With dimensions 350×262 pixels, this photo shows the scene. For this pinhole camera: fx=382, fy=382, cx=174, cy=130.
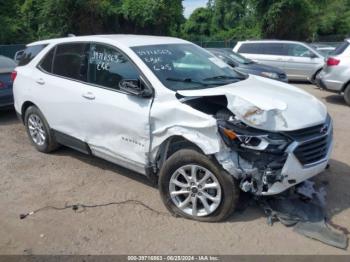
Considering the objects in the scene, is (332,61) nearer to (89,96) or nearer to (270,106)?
A: (270,106)

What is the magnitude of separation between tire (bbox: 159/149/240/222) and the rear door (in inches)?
427

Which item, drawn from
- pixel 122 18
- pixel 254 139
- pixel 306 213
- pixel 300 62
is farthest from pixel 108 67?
pixel 122 18

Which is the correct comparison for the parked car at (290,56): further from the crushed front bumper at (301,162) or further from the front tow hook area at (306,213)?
the crushed front bumper at (301,162)

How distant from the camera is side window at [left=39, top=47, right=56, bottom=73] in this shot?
5.49 meters

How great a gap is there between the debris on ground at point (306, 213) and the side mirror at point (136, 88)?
5.53ft

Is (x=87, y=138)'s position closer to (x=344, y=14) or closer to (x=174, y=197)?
(x=174, y=197)

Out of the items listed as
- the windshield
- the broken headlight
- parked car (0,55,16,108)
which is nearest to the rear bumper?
parked car (0,55,16,108)

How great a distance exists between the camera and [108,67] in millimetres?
4621

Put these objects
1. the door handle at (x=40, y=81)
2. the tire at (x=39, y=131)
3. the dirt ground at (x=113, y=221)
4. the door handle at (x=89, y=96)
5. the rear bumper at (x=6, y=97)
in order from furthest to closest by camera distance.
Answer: the rear bumper at (x=6, y=97) < the tire at (x=39, y=131) < the door handle at (x=40, y=81) < the door handle at (x=89, y=96) < the dirt ground at (x=113, y=221)

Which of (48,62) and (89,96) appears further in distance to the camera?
(48,62)

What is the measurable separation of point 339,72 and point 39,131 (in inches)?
285

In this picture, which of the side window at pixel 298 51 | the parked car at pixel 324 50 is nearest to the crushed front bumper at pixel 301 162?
the parked car at pixel 324 50

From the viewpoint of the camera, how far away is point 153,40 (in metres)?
4.88

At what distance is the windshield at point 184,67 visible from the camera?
13.9 ft
